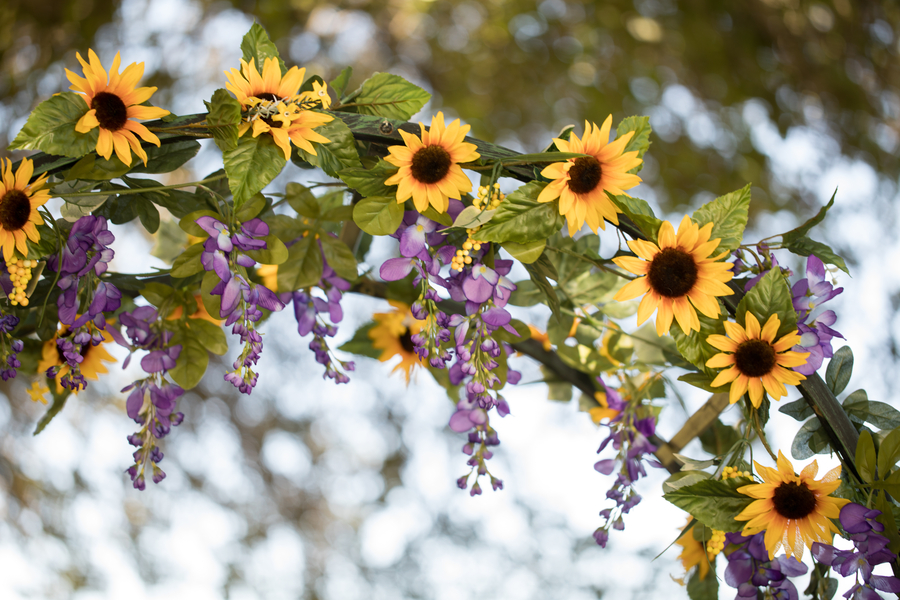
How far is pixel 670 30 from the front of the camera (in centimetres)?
147

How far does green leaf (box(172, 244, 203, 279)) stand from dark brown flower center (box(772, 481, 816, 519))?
0.38m

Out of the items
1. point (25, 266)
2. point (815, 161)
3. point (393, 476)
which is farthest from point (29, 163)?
point (815, 161)

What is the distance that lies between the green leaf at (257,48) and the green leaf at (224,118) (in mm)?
42

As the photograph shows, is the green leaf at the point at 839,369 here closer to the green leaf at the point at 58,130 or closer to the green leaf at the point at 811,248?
the green leaf at the point at 811,248

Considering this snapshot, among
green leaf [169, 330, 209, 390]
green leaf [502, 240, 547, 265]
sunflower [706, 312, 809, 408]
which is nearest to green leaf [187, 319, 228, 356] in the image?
green leaf [169, 330, 209, 390]

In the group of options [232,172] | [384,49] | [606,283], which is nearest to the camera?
[232,172]

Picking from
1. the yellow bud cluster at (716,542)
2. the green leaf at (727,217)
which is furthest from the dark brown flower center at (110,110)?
the yellow bud cluster at (716,542)

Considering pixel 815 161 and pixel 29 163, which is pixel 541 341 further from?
pixel 815 161

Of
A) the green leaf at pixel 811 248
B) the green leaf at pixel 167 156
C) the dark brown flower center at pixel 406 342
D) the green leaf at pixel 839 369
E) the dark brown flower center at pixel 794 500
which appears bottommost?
the dark brown flower center at pixel 794 500

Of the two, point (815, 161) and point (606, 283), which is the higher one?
point (815, 161)

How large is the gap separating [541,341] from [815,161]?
4.48ft

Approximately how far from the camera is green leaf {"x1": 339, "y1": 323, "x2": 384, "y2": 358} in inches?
19.0

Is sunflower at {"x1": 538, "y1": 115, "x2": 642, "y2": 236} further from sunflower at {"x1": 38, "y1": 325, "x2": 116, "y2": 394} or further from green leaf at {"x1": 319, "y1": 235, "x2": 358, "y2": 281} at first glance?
sunflower at {"x1": 38, "y1": 325, "x2": 116, "y2": 394}

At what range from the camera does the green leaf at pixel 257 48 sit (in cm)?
33
